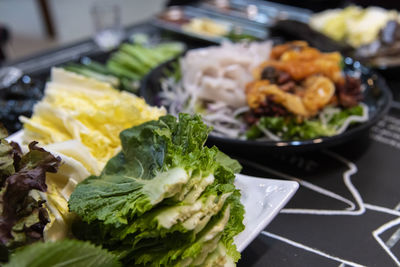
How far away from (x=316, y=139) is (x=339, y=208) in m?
0.31

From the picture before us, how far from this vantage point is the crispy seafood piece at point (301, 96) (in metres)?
1.86

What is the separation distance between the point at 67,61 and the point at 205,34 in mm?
1254

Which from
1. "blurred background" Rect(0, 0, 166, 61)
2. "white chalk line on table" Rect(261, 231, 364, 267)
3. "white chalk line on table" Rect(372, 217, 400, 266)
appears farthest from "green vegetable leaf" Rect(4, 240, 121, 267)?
"blurred background" Rect(0, 0, 166, 61)

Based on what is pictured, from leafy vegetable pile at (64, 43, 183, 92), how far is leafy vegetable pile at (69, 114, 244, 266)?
4.66 ft

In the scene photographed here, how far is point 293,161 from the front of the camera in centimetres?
183

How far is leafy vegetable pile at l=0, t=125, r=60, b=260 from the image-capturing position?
0.95m

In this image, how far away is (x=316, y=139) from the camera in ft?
5.35

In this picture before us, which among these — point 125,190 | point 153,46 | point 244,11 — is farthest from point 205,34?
point 125,190

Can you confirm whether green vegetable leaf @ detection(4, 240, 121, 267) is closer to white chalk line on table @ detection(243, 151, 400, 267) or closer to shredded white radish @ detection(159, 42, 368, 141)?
white chalk line on table @ detection(243, 151, 400, 267)

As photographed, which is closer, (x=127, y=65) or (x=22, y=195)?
(x=22, y=195)

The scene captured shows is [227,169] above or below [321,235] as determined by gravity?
above

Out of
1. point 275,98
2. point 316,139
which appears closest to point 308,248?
point 316,139

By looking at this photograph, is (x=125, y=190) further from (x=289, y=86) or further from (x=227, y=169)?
(x=289, y=86)

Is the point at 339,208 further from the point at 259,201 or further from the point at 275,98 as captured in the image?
the point at 275,98
